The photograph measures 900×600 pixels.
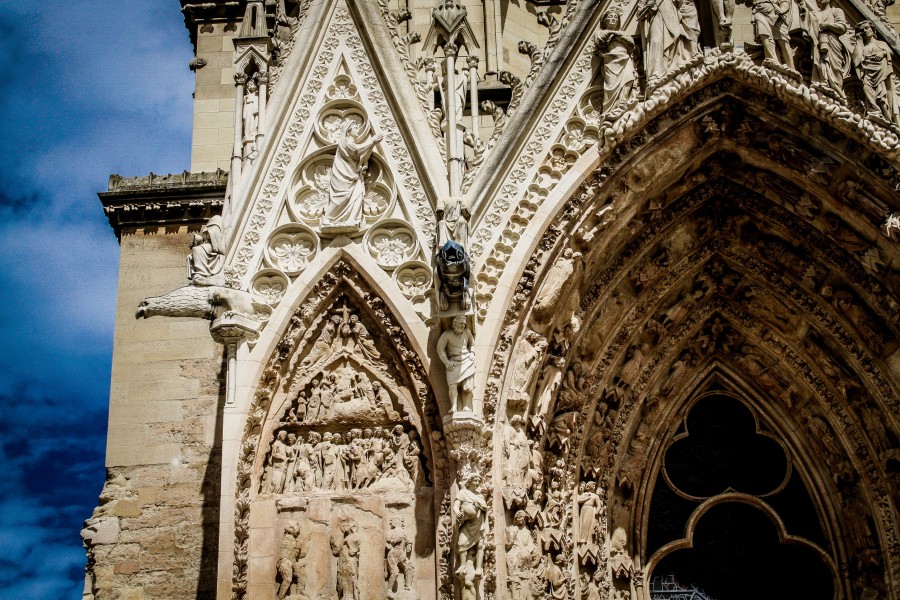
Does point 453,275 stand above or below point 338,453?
above

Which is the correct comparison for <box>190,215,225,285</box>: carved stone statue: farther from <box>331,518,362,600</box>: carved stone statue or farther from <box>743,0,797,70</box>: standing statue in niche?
<box>743,0,797,70</box>: standing statue in niche

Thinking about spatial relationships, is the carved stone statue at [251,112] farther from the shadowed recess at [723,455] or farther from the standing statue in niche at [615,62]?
the shadowed recess at [723,455]

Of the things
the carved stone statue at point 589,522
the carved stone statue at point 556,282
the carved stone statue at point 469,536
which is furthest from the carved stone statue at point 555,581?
the carved stone statue at point 556,282

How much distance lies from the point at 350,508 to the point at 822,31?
238 inches

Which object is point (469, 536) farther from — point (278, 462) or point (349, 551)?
point (278, 462)

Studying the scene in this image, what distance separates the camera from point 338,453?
10570 millimetres

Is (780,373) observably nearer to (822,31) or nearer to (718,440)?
(718,440)

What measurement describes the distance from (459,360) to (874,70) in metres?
4.60

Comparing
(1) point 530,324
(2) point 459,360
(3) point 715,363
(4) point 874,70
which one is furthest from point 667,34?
(2) point 459,360

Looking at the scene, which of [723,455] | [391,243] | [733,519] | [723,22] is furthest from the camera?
[723,455]

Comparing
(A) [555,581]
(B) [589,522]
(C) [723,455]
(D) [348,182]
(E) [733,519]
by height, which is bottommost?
(A) [555,581]

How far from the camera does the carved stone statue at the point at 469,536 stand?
31.9 ft

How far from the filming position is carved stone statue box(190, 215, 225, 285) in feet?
34.7

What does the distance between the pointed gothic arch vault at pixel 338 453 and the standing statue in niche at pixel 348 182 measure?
35cm
